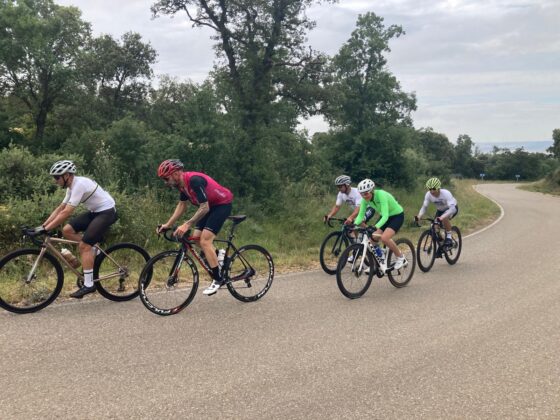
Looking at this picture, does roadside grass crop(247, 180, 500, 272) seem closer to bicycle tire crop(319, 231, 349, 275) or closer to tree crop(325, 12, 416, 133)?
bicycle tire crop(319, 231, 349, 275)

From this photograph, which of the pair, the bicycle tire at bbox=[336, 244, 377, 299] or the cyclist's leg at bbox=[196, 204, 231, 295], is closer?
the cyclist's leg at bbox=[196, 204, 231, 295]

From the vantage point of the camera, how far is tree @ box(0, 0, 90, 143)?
2920 centimetres

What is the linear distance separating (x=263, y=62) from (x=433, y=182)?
15355mm

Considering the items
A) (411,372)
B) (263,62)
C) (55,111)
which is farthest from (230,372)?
(55,111)

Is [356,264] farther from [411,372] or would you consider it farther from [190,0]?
[190,0]

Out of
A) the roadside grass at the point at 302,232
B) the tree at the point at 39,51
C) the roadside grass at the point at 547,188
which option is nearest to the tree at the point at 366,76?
the roadside grass at the point at 302,232

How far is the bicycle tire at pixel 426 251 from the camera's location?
8836mm

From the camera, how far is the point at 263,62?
22375mm

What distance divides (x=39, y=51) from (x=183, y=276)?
30977 mm

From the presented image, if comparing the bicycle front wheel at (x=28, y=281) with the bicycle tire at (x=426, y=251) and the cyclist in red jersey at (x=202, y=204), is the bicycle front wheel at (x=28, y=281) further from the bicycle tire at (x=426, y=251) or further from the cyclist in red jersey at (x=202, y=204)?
the bicycle tire at (x=426, y=251)

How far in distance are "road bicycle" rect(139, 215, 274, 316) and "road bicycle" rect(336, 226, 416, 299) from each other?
1.34m

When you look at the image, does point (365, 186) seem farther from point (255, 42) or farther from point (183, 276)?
point (255, 42)

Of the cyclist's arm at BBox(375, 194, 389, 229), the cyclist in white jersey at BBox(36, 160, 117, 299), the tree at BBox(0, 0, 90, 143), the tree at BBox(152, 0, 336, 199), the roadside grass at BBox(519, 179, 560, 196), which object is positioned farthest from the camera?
the roadside grass at BBox(519, 179, 560, 196)

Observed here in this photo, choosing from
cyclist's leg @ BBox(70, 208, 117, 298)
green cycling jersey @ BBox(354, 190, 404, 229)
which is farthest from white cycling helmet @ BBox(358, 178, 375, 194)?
cyclist's leg @ BBox(70, 208, 117, 298)
